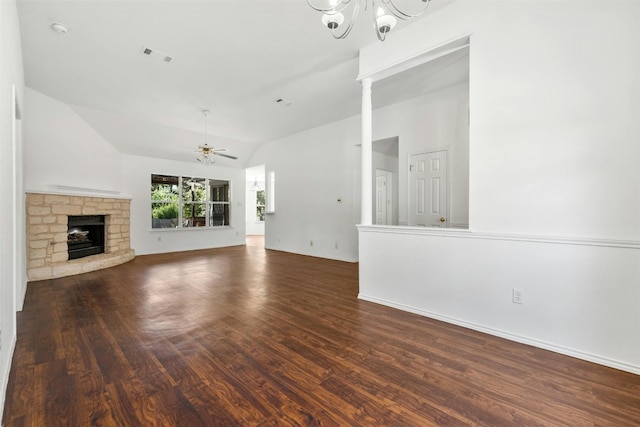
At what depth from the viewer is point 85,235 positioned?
6.01m

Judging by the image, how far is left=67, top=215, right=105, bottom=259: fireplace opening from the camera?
5.55m

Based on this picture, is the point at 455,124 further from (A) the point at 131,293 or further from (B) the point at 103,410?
(A) the point at 131,293

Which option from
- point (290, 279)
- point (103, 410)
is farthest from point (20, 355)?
point (290, 279)

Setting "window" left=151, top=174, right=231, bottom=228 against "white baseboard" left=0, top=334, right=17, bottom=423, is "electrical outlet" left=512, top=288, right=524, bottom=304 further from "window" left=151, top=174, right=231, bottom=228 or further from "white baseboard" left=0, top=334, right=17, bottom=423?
"window" left=151, top=174, right=231, bottom=228

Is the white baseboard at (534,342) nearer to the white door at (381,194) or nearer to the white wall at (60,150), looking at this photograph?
the white door at (381,194)

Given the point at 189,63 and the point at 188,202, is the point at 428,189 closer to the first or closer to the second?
the point at 189,63

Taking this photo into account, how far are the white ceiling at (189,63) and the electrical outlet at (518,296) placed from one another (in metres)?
2.91

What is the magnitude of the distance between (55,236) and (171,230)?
2862mm

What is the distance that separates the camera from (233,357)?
2.18 m

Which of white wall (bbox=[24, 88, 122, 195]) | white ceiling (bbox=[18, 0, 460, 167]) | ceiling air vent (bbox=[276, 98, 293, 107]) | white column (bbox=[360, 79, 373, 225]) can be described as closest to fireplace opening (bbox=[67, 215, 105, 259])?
white wall (bbox=[24, 88, 122, 195])

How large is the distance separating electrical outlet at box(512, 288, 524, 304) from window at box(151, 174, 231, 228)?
26.3 feet

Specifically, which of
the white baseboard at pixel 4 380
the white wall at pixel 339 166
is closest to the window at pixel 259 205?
the white wall at pixel 339 166

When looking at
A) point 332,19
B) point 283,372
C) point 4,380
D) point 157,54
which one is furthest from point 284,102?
point 4,380

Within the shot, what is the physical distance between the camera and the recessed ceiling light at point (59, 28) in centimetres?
302
